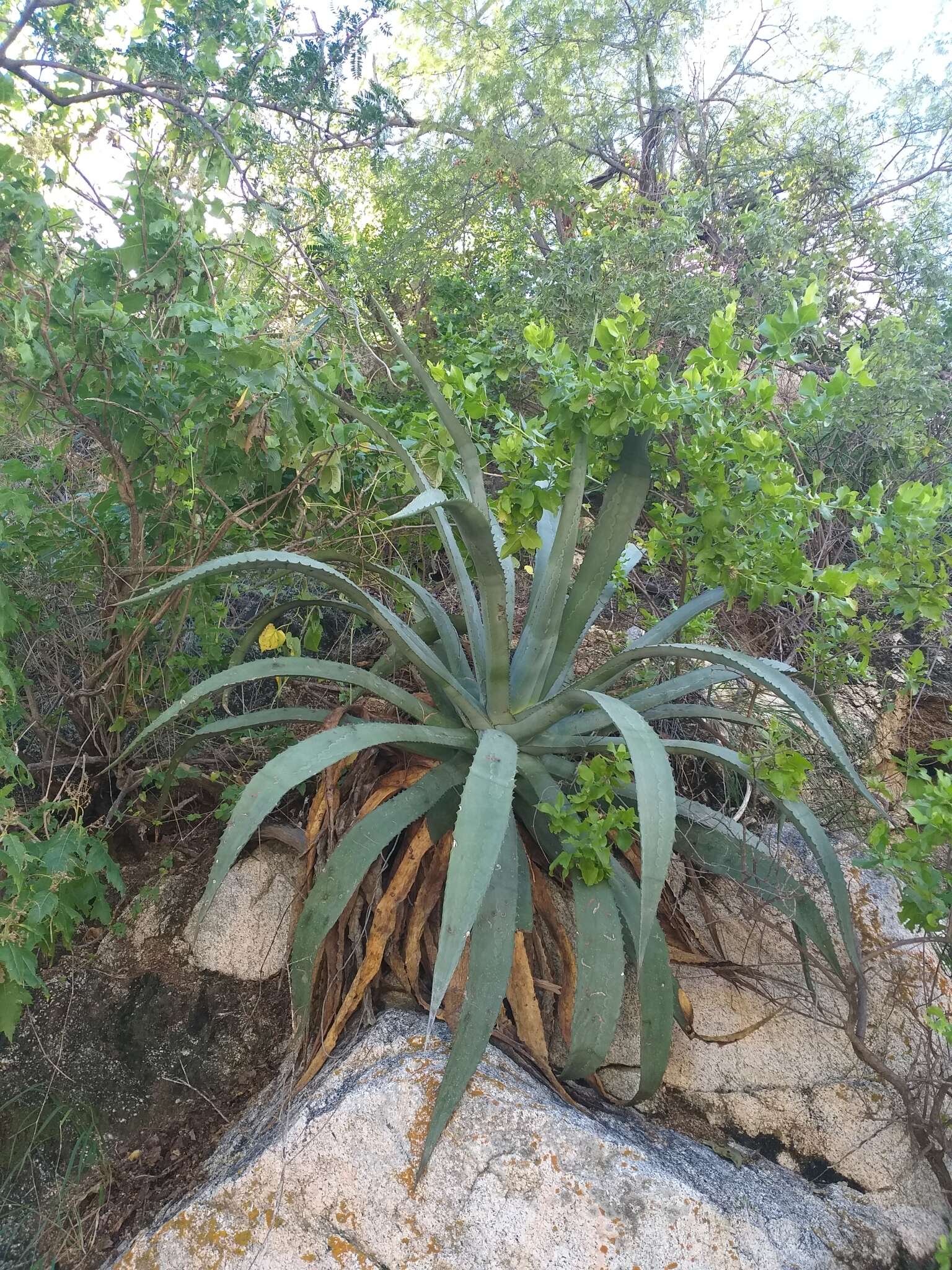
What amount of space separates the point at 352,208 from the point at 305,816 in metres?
3.10

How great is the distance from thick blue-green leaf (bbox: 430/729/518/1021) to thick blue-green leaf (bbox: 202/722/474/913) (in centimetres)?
25

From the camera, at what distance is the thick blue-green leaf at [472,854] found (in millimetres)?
1315

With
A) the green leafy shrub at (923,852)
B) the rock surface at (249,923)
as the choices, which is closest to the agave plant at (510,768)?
the green leafy shrub at (923,852)

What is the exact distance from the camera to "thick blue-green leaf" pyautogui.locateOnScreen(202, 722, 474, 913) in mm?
1433

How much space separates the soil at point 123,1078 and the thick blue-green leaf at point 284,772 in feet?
1.96

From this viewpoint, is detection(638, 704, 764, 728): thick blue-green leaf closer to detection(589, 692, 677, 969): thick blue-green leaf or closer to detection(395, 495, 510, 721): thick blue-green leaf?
detection(395, 495, 510, 721): thick blue-green leaf

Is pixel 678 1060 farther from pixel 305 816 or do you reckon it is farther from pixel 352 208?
pixel 352 208

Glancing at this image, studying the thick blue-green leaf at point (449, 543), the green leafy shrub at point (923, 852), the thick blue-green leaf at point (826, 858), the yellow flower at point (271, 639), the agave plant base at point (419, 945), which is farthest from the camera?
the yellow flower at point (271, 639)

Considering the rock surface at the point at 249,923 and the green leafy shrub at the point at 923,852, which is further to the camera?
the rock surface at the point at 249,923

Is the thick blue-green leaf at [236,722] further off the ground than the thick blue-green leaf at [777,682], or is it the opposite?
the thick blue-green leaf at [777,682]

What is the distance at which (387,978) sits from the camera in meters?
1.89

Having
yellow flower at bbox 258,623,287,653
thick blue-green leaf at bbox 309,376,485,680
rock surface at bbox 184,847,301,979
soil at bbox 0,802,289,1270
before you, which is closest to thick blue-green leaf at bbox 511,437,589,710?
thick blue-green leaf at bbox 309,376,485,680

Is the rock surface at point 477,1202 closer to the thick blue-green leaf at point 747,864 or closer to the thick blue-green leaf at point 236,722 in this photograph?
the thick blue-green leaf at point 747,864

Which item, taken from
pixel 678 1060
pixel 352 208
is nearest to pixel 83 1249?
pixel 678 1060
